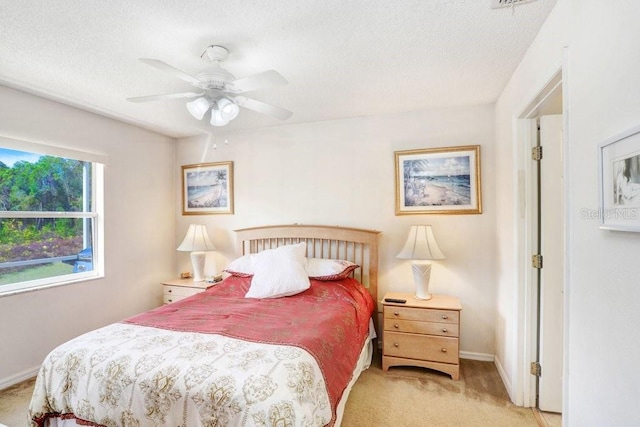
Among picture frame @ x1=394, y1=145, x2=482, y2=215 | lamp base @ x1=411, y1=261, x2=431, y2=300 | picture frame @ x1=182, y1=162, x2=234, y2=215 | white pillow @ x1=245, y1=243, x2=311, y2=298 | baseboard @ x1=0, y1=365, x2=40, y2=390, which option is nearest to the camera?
baseboard @ x1=0, y1=365, x2=40, y2=390

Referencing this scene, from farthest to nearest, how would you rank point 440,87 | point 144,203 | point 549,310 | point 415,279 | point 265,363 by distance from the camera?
point 144,203 → point 415,279 → point 440,87 → point 549,310 → point 265,363

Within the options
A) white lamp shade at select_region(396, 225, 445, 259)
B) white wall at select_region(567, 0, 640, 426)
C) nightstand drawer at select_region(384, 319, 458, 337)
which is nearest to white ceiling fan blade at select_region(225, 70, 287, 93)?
white wall at select_region(567, 0, 640, 426)

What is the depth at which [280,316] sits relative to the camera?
2.18 metres

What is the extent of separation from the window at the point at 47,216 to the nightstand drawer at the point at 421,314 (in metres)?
3.03

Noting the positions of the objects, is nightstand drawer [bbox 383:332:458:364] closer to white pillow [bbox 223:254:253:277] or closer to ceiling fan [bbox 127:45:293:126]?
white pillow [bbox 223:254:253:277]

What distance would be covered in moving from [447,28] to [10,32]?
2.58 meters

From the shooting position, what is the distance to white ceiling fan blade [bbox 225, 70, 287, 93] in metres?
1.72

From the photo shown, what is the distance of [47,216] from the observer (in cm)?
285

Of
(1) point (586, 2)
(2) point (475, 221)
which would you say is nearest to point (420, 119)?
(2) point (475, 221)

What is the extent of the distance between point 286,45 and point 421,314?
2.36m

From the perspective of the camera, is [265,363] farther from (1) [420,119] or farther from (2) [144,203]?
(2) [144,203]

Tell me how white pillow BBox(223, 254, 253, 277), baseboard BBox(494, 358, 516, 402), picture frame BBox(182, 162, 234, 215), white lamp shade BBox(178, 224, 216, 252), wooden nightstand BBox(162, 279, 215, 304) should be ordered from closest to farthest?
baseboard BBox(494, 358, 516, 402) < white pillow BBox(223, 254, 253, 277) < wooden nightstand BBox(162, 279, 215, 304) < white lamp shade BBox(178, 224, 216, 252) < picture frame BBox(182, 162, 234, 215)

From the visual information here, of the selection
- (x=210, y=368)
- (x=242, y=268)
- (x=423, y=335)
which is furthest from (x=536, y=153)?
(x=242, y=268)

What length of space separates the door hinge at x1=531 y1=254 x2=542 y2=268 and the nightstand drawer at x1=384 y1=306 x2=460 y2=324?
72cm
